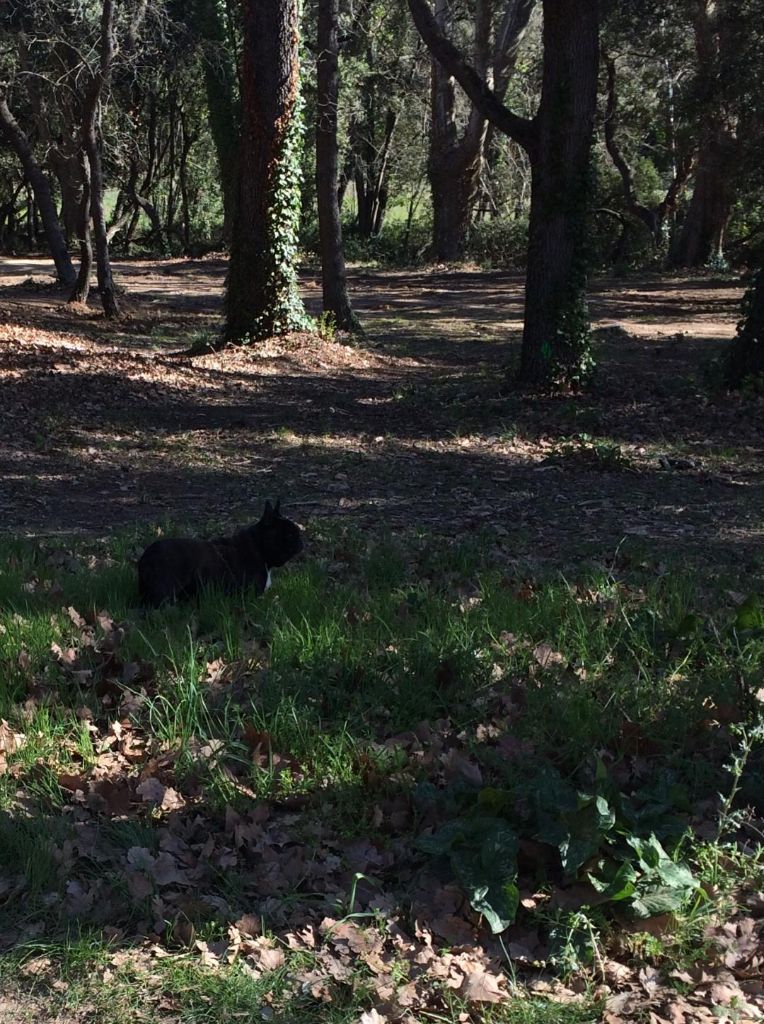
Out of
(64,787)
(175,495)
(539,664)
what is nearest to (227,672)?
(64,787)

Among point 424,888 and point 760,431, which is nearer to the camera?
point 424,888

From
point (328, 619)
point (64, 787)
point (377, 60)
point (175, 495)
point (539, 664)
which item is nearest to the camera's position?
point (64, 787)

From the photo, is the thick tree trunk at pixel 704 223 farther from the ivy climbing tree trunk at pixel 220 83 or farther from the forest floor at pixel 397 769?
the forest floor at pixel 397 769

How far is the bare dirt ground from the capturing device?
32.8 ft

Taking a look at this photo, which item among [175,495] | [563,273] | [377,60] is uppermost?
[377,60]

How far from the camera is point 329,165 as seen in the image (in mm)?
20406

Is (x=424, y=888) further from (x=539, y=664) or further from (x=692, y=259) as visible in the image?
(x=692, y=259)

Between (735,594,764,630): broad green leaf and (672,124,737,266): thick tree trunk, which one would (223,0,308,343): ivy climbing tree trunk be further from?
(672,124,737,266): thick tree trunk

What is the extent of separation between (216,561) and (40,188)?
66.1 feet

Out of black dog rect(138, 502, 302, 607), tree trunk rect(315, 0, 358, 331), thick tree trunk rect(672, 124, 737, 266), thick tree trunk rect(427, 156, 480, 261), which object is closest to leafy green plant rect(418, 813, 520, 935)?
black dog rect(138, 502, 302, 607)

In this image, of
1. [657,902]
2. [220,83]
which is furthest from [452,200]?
[657,902]

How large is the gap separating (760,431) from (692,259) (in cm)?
2331

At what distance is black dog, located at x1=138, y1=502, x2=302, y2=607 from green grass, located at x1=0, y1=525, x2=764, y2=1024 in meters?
0.15

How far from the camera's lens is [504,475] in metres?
11.9
